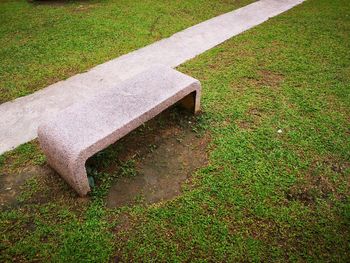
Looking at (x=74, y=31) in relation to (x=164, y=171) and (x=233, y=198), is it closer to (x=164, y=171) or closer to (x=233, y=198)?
(x=164, y=171)

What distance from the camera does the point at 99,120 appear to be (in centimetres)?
306

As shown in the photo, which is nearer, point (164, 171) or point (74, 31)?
point (164, 171)

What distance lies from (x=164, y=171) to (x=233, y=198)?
806mm

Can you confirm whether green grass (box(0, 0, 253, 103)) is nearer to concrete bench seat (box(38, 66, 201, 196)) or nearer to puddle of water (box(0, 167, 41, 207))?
puddle of water (box(0, 167, 41, 207))

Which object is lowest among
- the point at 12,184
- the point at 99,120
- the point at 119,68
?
the point at 12,184

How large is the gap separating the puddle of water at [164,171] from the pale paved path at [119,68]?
1.45 metres

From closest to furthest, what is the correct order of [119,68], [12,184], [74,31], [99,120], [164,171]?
[99,120], [12,184], [164,171], [119,68], [74,31]

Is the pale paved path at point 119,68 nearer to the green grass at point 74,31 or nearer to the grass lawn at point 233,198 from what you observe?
the green grass at point 74,31

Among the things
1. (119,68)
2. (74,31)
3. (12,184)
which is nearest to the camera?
(12,184)

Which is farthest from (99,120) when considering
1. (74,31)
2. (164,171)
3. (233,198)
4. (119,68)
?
(74,31)

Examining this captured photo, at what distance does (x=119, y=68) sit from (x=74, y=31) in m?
1.99

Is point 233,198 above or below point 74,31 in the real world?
below

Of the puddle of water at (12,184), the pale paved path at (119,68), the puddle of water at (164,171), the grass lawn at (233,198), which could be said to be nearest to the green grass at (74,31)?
the pale paved path at (119,68)

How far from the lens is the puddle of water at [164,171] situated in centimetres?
312
